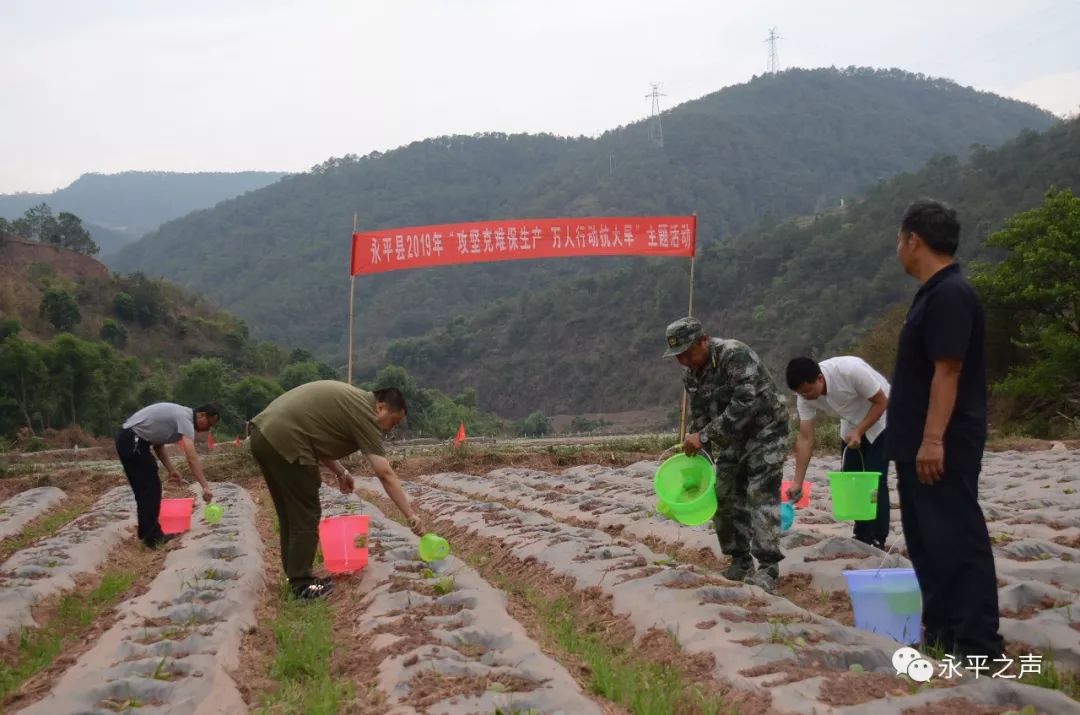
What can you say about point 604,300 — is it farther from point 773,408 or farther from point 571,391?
point 773,408

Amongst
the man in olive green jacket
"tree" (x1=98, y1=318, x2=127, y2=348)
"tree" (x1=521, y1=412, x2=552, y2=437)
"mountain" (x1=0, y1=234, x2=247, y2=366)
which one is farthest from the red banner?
"tree" (x1=98, y1=318, x2=127, y2=348)

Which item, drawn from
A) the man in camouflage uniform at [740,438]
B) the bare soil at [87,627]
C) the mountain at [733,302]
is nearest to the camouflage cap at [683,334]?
the man in camouflage uniform at [740,438]

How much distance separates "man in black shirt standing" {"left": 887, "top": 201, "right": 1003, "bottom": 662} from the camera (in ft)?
10.9

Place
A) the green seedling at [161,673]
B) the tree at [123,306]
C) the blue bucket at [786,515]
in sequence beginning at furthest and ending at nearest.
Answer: the tree at [123,306], the blue bucket at [786,515], the green seedling at [161,673]

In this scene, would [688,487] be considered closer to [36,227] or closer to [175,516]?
[175,516]

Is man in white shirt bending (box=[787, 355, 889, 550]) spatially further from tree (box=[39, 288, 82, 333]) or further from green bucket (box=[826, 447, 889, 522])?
tree (box=[39, 288, 82, 333])

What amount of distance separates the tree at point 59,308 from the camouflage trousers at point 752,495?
42303 millimetres

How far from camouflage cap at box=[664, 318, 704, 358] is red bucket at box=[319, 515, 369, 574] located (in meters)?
2.34

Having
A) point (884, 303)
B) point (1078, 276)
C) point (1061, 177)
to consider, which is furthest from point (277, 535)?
point (1061, 177)

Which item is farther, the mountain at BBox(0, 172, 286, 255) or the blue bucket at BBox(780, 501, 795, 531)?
the mountain at BBox(0, 172, 286, 255)

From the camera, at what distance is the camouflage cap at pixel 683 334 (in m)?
4.75

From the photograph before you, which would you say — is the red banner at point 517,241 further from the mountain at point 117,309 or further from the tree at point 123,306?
the tree at point 123,306

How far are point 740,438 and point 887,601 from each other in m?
1.33

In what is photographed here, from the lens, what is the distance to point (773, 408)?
16.3ft
